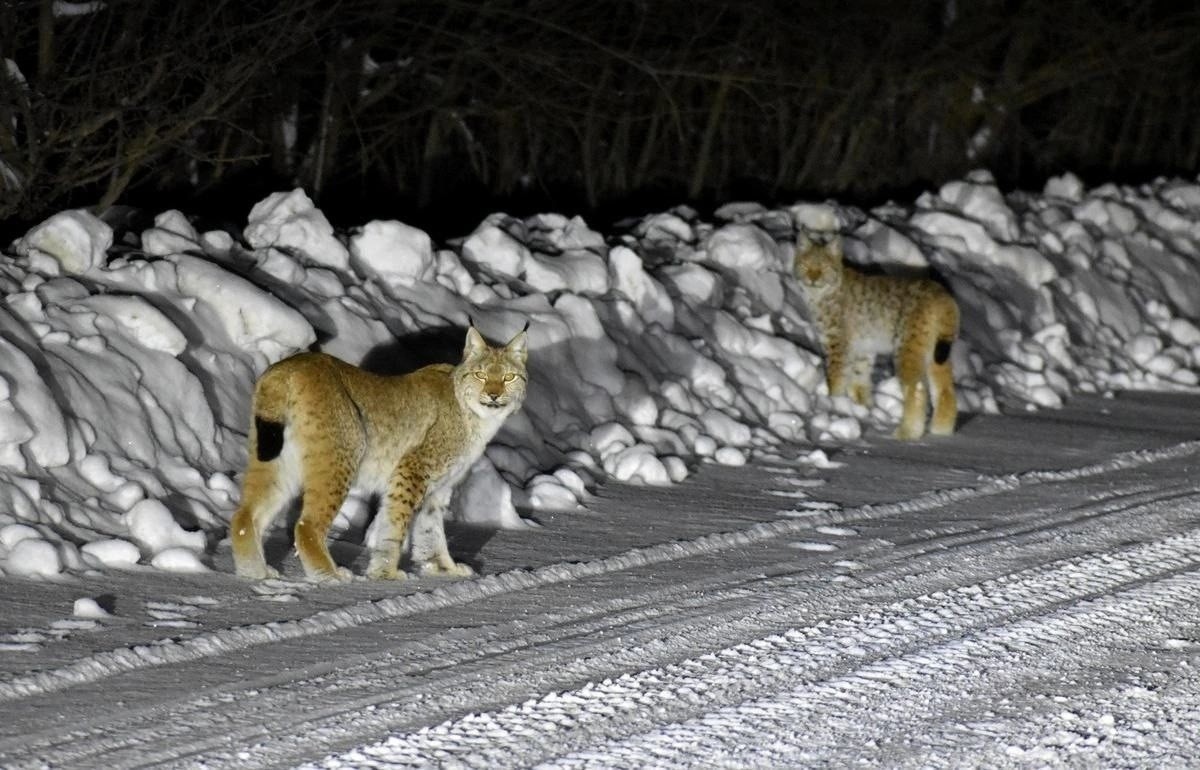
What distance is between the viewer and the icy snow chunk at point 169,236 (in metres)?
9.52

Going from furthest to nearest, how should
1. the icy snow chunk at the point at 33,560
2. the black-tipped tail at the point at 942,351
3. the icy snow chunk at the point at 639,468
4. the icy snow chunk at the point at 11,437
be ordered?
1. the black-tipped tail at the point at 942,351
2. the icy snow chunk at the point at 639,468
3. the icy snow chunk at the point at 11,437
4. the icy snow chunk at the point at 33,560

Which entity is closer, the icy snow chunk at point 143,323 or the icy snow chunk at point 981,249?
the icy snow chunk at point 143,323

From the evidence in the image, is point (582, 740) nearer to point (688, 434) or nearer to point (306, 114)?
point (688, 434)

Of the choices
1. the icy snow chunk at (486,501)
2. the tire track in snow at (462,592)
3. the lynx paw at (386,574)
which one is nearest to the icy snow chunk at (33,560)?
the tire track in snow at (462,592)

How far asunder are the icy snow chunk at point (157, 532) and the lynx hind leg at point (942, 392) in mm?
5428

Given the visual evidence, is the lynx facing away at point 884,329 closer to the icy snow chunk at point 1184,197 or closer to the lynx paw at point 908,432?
the lynx paw at point 908,432

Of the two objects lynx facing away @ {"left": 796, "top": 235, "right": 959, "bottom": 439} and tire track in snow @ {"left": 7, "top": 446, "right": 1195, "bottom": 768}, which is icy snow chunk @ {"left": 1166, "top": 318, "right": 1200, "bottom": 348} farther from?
tire track in snow @ {"left": 7, "top": 446, "right": 1195, "bottom": 768}

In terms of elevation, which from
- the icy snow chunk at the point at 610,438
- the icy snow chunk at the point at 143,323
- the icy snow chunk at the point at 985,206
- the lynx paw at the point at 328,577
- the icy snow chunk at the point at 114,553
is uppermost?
the icy snow chunk at the point at 985,206

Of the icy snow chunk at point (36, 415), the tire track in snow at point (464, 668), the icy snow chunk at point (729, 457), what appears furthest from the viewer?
the icy snow chunk at point (729, 457)

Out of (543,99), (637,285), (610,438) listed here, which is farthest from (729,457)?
(543,99)

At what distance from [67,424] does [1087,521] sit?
4580mm

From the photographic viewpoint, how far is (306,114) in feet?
52.3

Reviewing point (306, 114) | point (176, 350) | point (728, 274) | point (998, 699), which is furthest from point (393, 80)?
point (998, 699)

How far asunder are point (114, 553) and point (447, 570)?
1282mm
